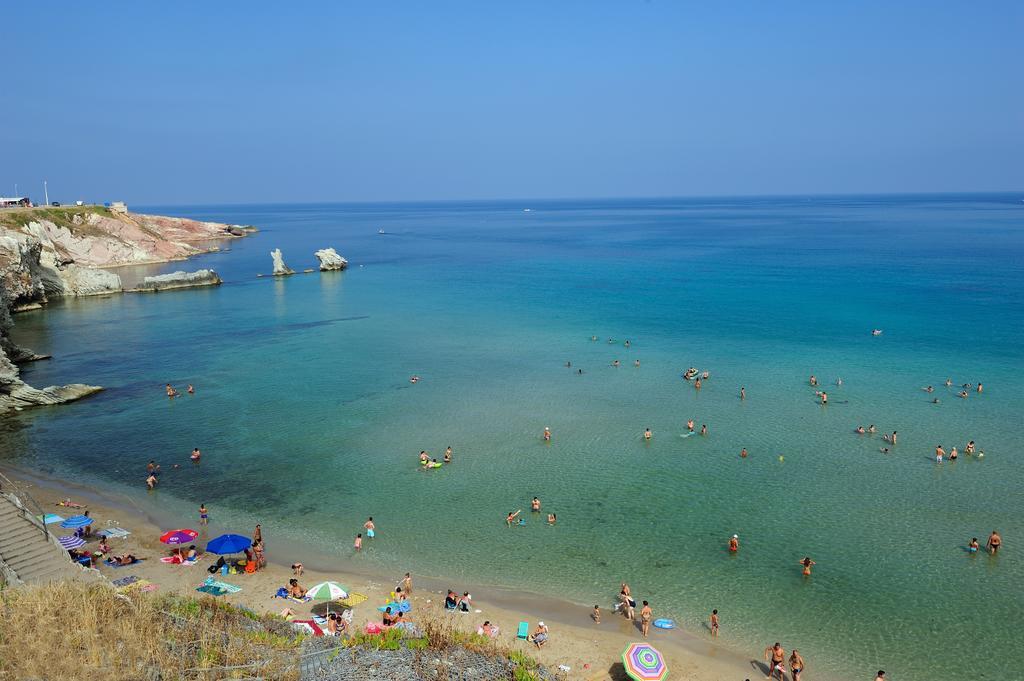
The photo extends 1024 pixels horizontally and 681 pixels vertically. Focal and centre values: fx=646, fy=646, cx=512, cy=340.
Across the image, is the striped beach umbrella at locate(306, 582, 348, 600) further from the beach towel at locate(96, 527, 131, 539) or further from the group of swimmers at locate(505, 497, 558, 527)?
the beach towel at locate(96, 527, 131, 539)

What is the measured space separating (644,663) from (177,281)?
8438cm

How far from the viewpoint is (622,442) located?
33.3 m

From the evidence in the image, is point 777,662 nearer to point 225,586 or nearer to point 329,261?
point 225,586

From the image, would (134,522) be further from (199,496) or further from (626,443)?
(626,443)

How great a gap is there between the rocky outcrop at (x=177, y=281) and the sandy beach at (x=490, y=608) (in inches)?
2586

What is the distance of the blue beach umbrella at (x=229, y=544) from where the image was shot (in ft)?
72.6

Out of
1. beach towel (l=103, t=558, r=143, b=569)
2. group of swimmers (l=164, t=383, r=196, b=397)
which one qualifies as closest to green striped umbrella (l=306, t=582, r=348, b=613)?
beach towel (l=103, t=558, r=143, b=569)

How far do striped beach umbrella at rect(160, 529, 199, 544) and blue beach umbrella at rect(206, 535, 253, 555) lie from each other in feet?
5.04

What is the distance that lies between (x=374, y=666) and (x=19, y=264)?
2666 inches

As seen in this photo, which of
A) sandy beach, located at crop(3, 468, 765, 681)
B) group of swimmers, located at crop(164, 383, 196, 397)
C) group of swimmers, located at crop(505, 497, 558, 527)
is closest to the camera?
sandy beach, located at crop(3, 468, 765, 681)

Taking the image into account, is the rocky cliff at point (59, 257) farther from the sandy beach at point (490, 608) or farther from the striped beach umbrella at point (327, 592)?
the striped beach umbrella at point (327, 592)

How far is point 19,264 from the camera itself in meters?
62.8

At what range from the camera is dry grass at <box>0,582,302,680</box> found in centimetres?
1240

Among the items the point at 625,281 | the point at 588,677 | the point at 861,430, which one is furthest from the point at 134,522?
the point at 625,281
